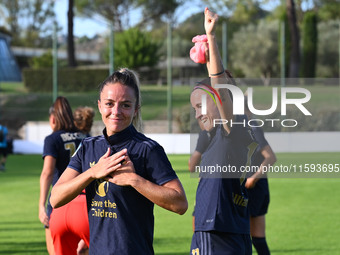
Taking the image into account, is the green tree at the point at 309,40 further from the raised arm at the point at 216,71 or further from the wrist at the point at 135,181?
the wrist at the point at 135,181

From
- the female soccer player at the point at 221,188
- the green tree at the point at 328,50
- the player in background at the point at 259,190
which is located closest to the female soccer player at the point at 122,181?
the female soccer player at the point at 221,188

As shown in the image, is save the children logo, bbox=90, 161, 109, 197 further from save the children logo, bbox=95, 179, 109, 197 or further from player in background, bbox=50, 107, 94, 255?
player in background, bbox=50, 107, 94, 255

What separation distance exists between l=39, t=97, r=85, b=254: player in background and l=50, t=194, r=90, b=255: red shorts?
648 mm

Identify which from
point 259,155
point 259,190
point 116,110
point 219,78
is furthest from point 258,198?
point 116,110

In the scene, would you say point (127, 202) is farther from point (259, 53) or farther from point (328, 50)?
point (328, 50)

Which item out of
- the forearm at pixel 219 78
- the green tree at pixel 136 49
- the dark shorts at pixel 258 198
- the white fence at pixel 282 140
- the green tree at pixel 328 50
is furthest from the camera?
the green tree at pixel 328 50

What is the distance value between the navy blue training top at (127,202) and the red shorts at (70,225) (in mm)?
1607

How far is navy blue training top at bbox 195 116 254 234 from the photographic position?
14.0 ft

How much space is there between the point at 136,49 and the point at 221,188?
29161mm

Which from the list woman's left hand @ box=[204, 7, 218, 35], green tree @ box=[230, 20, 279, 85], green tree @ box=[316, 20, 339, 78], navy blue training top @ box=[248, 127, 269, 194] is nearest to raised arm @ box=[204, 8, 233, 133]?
woman's left hand @ box=[204, 7, 218, 35]

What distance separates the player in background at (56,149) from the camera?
6152mm

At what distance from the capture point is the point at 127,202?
352 centimetres

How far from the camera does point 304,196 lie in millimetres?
14484

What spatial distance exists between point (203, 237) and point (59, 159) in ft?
7.80
